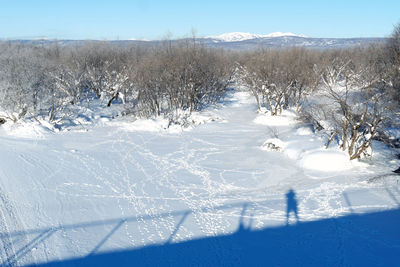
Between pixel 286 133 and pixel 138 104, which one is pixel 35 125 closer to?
pixel 138 104

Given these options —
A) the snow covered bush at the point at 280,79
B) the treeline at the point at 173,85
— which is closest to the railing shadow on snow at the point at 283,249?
the treeline at the point at 173,85

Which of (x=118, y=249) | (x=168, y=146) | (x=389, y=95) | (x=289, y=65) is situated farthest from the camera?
(x=289, y=65)

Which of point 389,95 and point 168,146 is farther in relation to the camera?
point 168,146

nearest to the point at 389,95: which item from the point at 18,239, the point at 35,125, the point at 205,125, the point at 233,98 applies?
the point at 205,125

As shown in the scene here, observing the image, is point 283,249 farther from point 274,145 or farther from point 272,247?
point 274,145

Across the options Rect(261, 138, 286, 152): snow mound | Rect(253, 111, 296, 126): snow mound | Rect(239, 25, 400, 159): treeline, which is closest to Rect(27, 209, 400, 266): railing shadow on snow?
Rect(239, 25, 400, 159): treeline

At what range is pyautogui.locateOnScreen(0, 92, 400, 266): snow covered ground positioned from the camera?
8.99 m

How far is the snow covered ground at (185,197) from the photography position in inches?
354

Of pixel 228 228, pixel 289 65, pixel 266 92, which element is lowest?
pixel 228 228

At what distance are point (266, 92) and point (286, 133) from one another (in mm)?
8023

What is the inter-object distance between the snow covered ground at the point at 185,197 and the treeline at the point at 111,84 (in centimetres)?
484

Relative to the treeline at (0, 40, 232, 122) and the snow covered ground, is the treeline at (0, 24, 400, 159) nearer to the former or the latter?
the treeline at (0, 40, 232, 122)

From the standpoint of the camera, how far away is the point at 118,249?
884 cm

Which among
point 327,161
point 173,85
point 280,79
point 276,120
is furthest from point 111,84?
point 327,161
